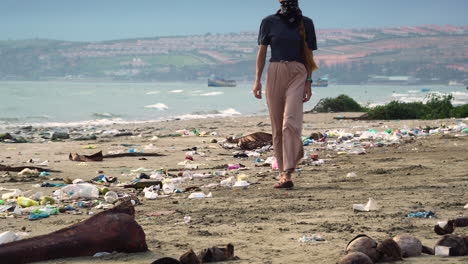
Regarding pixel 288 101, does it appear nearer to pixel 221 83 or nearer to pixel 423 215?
pixel 423 215

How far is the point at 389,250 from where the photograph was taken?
258 cm

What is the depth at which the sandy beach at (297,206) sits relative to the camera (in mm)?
3051

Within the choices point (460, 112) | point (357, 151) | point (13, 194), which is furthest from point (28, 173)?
point (460, 112)

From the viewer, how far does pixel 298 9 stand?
17.5 ft

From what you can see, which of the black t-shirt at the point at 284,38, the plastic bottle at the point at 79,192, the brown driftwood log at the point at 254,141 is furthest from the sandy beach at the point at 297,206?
the black t-shirt at the point at 284,38

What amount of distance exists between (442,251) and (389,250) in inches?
10.5

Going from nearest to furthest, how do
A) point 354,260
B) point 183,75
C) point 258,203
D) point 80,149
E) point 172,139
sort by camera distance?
point 354,260 → point 258,203 → point 80,149 → point 172,139 → point 183,75

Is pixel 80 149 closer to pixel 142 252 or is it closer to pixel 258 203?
pixel 258 203

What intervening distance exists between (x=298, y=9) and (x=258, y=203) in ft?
5.97

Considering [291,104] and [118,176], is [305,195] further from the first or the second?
[118,176]

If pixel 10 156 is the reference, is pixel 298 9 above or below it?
above

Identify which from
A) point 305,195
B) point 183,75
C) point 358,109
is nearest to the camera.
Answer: point 305,195

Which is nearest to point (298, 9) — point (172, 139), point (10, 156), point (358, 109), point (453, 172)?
point (453, 172)

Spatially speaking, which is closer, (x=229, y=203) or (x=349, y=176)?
(x=229, y=203)
